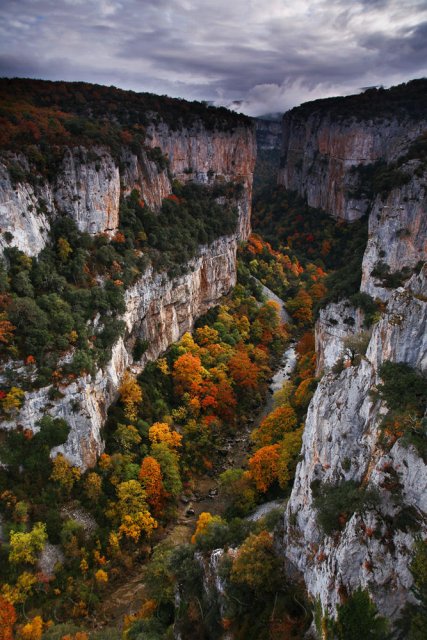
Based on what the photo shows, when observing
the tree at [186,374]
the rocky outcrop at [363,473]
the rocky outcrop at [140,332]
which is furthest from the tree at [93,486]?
the rocky outcrop at [363,473]

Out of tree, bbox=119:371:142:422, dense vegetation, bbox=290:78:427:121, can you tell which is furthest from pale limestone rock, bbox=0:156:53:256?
dense vegetation, bbox=290:78:427:121

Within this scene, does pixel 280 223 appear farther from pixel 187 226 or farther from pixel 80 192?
pixel 80 192

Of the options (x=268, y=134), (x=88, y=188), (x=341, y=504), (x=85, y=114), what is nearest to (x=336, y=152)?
(x=85, y=114)

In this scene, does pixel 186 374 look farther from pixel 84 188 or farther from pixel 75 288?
pixel 84 188

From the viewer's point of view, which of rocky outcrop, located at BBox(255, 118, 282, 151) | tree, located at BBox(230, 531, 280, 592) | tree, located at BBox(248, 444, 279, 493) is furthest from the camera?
rocky outcrop, located at BBox(255, 118, 282, 151)

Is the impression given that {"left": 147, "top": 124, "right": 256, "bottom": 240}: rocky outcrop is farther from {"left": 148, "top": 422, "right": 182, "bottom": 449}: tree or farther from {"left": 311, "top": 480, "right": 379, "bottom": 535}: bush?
{"left": 311, "top": 480, "right": 379, "bottom": 535}: bush

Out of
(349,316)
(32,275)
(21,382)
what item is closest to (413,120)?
(349,316)
